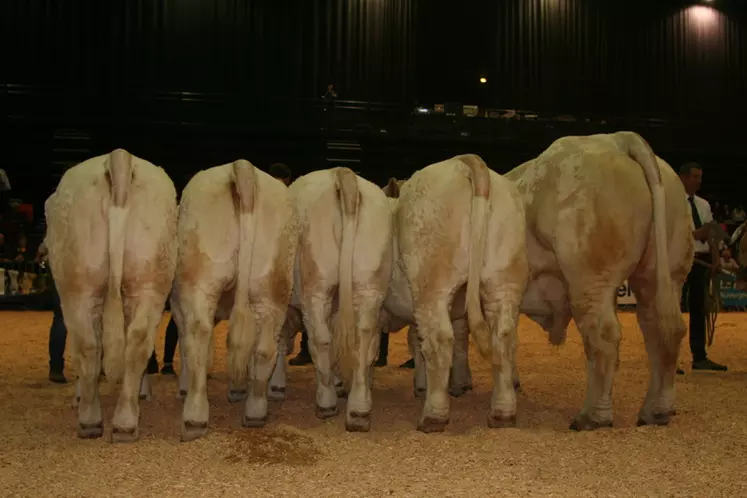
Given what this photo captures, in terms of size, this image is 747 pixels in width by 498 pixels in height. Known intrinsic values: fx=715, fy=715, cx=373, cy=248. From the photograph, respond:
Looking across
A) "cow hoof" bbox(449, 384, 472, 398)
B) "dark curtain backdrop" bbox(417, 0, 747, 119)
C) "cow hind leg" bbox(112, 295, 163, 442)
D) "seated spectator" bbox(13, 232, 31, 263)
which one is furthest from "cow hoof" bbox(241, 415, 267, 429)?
"dark curtain backdrop" bbox(417, 0, 747, 119)

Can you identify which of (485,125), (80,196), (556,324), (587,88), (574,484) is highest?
(587,88)

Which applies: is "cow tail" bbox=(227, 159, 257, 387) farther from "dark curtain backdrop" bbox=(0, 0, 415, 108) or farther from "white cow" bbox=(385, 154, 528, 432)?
"dark curtain backdrop" bbox=(0, 0, 415, 108)

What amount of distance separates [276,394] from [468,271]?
1971mm

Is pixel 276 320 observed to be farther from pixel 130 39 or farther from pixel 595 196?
pixel 130 39

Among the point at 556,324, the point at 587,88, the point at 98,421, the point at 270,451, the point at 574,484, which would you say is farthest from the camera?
the point at 587,88

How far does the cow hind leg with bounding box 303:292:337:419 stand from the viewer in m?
4.71

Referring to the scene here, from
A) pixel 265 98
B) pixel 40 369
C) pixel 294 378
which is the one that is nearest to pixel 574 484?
pixel 294 378

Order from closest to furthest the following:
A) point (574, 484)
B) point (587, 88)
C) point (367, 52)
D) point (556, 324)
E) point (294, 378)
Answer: point (574, 484) → point (556, 324) → point (294, 378) → point (367, 52) → point (587, 88)

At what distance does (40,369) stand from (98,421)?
9.98ft

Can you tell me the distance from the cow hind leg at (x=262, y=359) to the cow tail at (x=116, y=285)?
0.81 meters

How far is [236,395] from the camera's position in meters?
5.39

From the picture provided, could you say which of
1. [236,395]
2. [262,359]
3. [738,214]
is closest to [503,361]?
[262,359]

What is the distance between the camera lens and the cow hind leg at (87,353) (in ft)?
13.5

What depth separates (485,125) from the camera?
17.2m
